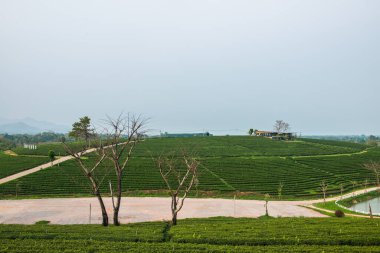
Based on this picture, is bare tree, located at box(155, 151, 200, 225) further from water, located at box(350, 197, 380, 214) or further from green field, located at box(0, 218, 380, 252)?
water, located at box(350, 197, 380, 214)

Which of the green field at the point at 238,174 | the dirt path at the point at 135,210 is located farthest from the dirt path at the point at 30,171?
the dirt path at the point at 135,210

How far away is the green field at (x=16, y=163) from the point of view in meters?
58.9

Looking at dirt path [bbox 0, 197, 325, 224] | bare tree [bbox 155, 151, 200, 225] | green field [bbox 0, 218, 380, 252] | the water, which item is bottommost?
the water

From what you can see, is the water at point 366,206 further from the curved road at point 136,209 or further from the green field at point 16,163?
the green field at point 16,163

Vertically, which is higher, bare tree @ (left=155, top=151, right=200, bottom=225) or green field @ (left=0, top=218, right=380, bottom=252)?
bare tree @ (left=155, top=151, right=200, bottom=225)

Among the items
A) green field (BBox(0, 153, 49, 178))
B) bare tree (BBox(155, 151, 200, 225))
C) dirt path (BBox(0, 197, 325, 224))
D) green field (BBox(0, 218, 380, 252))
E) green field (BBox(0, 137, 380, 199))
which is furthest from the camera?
green field (BBox(0, 153, 49, 178))

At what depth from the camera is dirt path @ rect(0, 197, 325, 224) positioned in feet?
115

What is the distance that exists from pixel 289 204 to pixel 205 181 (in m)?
15.7

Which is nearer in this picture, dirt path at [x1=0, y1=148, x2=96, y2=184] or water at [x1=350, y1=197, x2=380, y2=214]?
water at [x1=350, y1=197, x2=380, y2=214]

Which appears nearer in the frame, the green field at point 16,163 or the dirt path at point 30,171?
the dirt path at point 30,171

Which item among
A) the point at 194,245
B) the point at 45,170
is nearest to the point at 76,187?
the point at 45,170

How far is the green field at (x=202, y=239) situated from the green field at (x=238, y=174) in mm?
25383

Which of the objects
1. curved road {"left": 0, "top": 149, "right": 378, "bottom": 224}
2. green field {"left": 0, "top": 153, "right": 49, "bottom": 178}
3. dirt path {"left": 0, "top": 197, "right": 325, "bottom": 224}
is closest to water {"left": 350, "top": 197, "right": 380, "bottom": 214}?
curved road {"left": 0, "top": 149, "right": 378, "bottom": 224}

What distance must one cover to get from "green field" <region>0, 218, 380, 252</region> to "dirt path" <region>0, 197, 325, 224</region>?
33.3ft
